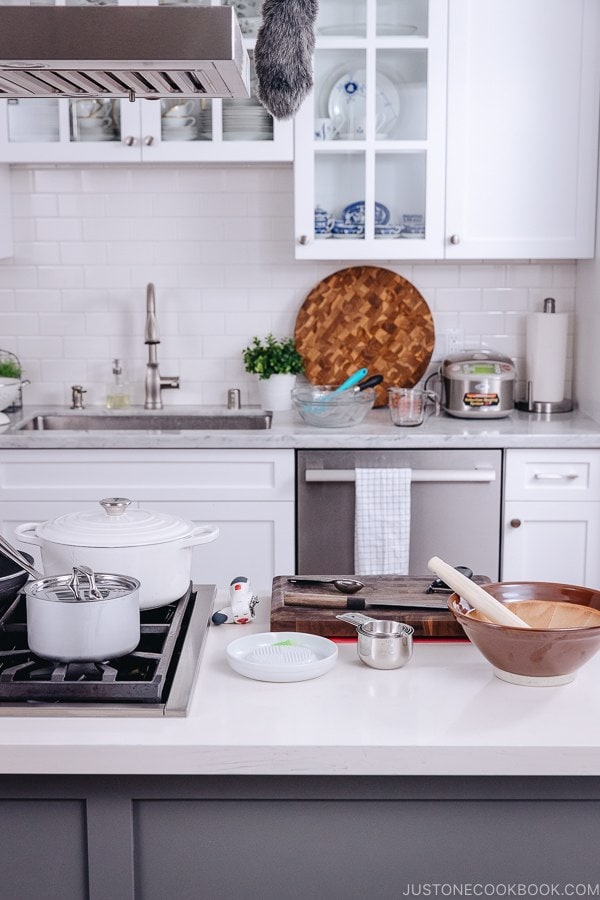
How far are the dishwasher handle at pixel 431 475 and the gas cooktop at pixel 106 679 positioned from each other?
1826mm

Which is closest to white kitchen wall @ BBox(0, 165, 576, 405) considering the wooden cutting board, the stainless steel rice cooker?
the stainless steel rice cooker

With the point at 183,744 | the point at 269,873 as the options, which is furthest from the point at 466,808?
the point at 183,744

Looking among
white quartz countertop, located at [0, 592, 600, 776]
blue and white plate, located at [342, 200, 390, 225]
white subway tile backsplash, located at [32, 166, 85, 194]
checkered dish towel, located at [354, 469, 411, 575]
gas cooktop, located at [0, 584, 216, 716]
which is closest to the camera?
white quartz countertop, located at [0, 592, 600, 776]

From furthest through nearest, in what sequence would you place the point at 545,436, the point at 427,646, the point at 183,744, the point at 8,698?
the point at 545,436, the point at 427,646, the point at 8,698, the point at 183,744

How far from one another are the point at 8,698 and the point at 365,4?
3015 mm

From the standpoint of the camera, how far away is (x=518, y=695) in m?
1.71

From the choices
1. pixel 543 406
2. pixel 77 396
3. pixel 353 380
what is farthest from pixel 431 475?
pixel 77 396

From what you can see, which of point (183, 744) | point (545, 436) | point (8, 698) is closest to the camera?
point (183, 744)

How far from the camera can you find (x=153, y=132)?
3846 millimetres

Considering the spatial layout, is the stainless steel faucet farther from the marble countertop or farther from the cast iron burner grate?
the cast iron burner grate

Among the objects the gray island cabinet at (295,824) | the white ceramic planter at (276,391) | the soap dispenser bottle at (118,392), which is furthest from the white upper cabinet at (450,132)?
the gray island cabinet at (295,824)

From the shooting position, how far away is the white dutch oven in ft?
6.12

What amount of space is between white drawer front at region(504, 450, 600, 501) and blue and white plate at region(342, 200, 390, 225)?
1.00 m

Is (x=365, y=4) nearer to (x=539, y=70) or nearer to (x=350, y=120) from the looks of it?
(x=350, y=120)
